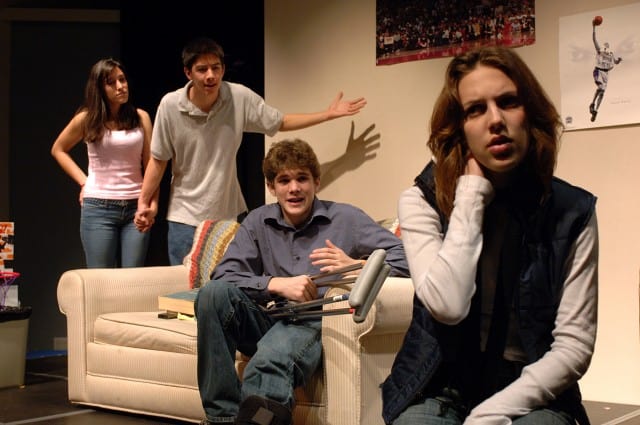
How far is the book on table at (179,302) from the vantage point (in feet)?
11.9

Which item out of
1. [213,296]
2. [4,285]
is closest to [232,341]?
[213,296]

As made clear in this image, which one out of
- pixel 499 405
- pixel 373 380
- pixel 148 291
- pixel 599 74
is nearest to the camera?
pixel 499 405

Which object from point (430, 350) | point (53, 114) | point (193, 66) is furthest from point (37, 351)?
point (430, 350)

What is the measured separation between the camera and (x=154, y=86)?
5.87 metres

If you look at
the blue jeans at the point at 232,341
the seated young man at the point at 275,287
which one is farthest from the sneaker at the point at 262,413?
the blue jeans at the point at 232,341

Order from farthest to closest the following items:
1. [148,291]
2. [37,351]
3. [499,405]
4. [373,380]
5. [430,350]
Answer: [37,351], [148,291], [373,380], [430,350], [499,405]

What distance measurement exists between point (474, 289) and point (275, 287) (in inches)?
57.8

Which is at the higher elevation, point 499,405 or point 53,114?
point 53,114

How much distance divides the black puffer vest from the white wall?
194 centimetres

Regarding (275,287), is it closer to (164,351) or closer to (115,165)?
(164,351)

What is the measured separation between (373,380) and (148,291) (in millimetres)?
1516

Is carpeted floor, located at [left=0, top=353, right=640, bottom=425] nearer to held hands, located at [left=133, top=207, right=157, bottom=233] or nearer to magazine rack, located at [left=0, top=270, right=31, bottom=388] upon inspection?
magazine rack, located at [left=0, top=270, right=31, bottom=388]

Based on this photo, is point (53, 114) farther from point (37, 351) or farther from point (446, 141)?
point (446, 141)

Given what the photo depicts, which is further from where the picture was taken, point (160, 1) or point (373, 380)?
point (160, 1)
